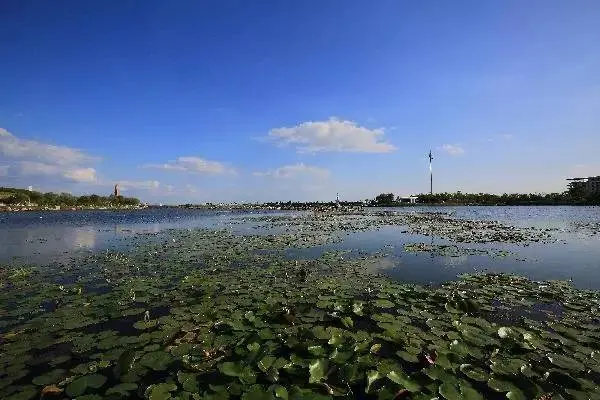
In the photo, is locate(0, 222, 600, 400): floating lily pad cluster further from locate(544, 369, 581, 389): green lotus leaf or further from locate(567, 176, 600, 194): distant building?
locate(567, 176, 600, 194): distant building

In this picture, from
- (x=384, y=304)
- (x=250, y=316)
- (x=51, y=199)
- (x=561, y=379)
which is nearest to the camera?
(x=561, y=379)

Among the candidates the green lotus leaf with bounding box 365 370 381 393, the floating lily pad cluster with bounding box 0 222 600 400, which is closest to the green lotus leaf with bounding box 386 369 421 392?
the floating lily pad cluster with bounding box 0 222 600 400

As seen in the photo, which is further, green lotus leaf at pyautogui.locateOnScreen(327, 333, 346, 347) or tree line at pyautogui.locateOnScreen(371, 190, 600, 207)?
tree line at pyautogui.locateOnScreen(371, 190, 600, 207)

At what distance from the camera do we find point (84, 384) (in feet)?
11.8

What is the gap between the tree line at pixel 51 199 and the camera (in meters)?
99.5

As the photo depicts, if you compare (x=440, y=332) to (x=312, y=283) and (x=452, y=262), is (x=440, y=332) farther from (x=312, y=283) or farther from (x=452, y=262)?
(x=452, y=262)

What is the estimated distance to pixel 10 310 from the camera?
6.68 meters

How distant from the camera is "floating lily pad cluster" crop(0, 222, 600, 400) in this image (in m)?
3.64

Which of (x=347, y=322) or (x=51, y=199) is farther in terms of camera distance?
(x=51, y=199)

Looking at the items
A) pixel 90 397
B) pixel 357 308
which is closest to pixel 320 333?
pixel 357 308

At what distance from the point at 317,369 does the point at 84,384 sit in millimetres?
2504

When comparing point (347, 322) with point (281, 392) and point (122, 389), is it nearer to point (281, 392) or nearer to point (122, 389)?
point (281, 392)

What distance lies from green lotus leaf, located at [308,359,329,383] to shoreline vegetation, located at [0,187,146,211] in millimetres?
110987

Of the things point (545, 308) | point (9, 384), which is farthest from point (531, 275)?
point (9, 384)
